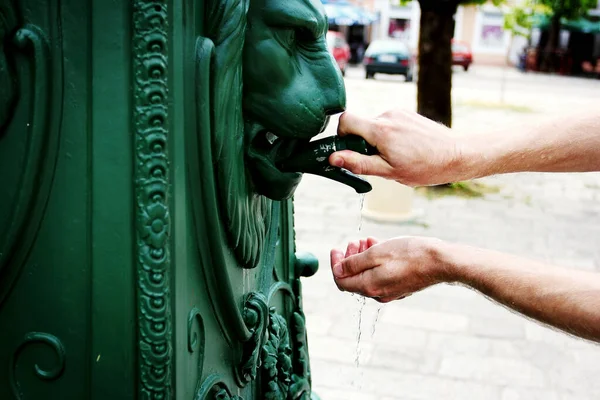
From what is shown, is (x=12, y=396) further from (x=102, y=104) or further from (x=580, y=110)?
(x=580, y=110)

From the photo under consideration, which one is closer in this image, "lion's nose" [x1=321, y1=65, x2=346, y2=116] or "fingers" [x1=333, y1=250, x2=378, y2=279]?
"lion's nose" [x1=321, y1=65, x2=346, y2=116]

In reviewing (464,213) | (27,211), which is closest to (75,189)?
(27,211)

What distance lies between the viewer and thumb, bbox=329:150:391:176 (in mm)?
1454

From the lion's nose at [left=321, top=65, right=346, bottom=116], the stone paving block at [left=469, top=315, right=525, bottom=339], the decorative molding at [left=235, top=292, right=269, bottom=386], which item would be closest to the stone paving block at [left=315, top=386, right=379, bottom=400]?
the stone paving block at [left=469, top=315, right=525, bottom=339]

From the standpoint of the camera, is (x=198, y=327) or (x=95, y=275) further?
(x=198, y=327)

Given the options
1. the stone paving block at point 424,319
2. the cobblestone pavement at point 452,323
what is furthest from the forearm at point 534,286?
the stone paving block at point 424,319

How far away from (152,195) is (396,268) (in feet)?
2.11

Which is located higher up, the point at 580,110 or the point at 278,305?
the point at 580,110

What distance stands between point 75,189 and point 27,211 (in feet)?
0.29

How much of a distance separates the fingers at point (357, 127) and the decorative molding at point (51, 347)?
2.22ft

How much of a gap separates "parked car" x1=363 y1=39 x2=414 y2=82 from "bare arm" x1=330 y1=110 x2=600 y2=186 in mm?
19801

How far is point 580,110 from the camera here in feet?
5.77

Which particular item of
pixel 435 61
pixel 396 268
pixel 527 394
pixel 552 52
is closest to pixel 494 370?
pixel 527 394

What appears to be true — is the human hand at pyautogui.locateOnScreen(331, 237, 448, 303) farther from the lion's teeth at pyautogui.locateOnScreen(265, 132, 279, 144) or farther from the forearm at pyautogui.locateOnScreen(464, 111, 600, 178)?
the lion's teeth at pyautogui.locateOnScreen(265, 132, 279, 144)
